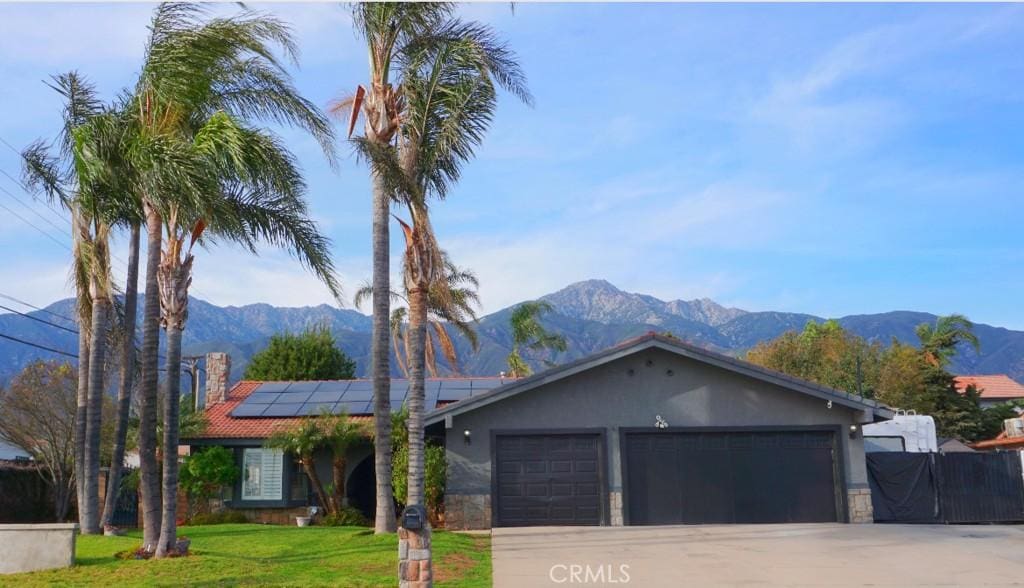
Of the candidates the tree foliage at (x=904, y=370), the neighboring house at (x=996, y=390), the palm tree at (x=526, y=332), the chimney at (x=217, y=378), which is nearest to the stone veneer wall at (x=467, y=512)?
the chimney at (x=217, y=378)

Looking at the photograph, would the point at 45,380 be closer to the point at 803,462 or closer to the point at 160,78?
the point at 160,78

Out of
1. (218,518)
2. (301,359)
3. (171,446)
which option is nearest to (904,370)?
(301,359)

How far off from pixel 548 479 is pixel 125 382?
9.94 m

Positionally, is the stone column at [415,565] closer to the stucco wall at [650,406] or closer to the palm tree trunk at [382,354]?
the palm tree trunk at [382,354]

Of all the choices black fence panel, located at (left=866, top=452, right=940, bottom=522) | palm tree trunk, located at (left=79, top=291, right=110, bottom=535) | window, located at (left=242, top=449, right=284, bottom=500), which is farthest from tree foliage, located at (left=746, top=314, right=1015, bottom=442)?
palm tree trunk, located at (left=79, top=291, right=110, bottom=535)

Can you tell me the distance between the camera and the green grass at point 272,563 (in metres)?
12.6

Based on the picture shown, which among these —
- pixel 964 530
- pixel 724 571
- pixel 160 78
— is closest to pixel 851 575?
pixel 724 571

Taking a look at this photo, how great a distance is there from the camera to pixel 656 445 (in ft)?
70.9

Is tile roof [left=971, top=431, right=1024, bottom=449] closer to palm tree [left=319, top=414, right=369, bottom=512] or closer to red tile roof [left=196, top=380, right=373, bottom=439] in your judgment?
red tile roof [left=196, top=380, right=373, bottom=439]

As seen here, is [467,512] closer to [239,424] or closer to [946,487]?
[239,424]

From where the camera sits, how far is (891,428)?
26953mm

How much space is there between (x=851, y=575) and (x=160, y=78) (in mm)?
13073

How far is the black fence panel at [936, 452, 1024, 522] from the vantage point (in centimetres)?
2219

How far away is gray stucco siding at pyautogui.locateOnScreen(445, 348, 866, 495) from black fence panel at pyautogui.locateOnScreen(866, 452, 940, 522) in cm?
88
